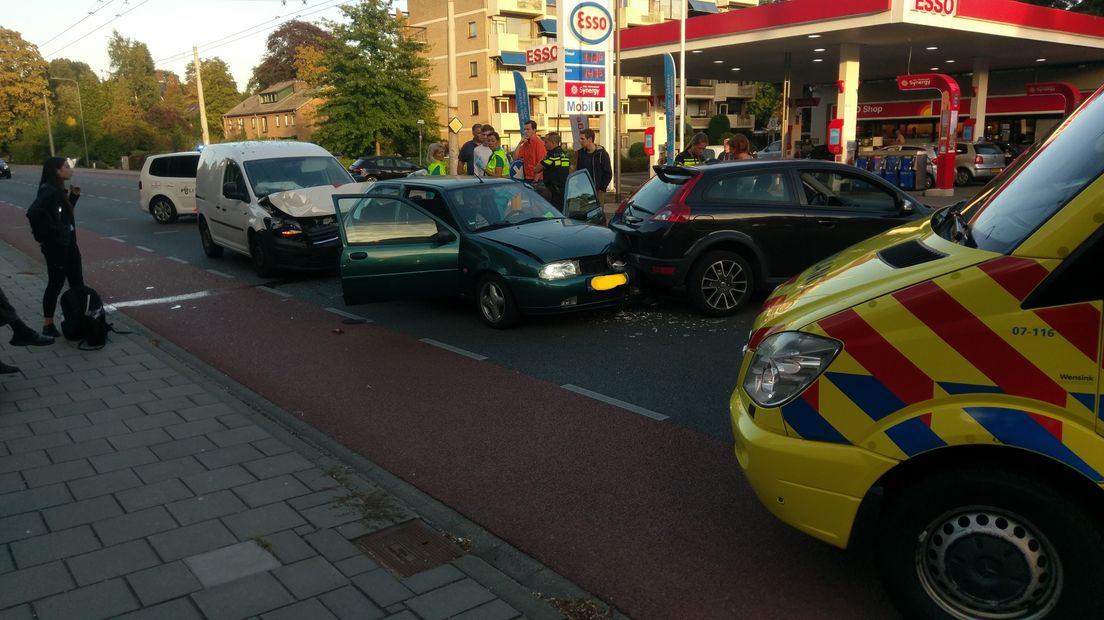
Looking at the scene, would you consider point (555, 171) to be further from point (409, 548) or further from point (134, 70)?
point (134, 70)

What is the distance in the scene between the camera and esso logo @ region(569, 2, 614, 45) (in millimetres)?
18016

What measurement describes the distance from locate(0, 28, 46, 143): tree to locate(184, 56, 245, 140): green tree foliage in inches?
625

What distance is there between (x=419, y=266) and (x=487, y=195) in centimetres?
131

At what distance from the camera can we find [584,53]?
18.1 metres

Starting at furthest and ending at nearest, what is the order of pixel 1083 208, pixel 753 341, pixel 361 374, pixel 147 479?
1. pixel 361 374
2. pixel 147 479
3. pixel 753 341
4. pixel 1083 208

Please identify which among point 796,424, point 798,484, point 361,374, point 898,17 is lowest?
point 361,374

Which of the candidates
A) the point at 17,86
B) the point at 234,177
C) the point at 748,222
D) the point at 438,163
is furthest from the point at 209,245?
the point at 17,86

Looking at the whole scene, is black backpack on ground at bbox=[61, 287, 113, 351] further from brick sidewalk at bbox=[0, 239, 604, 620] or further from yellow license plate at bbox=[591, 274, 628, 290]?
yellow license plate at bbox=[591, 274, 628, 290]

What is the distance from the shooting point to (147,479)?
495 centimetres

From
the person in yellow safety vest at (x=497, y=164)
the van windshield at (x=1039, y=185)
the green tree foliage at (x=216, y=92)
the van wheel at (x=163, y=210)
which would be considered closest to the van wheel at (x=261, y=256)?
the person in yellow safety vest at (x=497, y=164)

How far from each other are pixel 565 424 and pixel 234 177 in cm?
966

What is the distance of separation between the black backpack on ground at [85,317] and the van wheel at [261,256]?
4.08 meters

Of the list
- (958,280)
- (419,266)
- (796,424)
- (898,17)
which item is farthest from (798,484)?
(898,17)

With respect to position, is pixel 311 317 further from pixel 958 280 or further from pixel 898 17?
pixel 898 17
